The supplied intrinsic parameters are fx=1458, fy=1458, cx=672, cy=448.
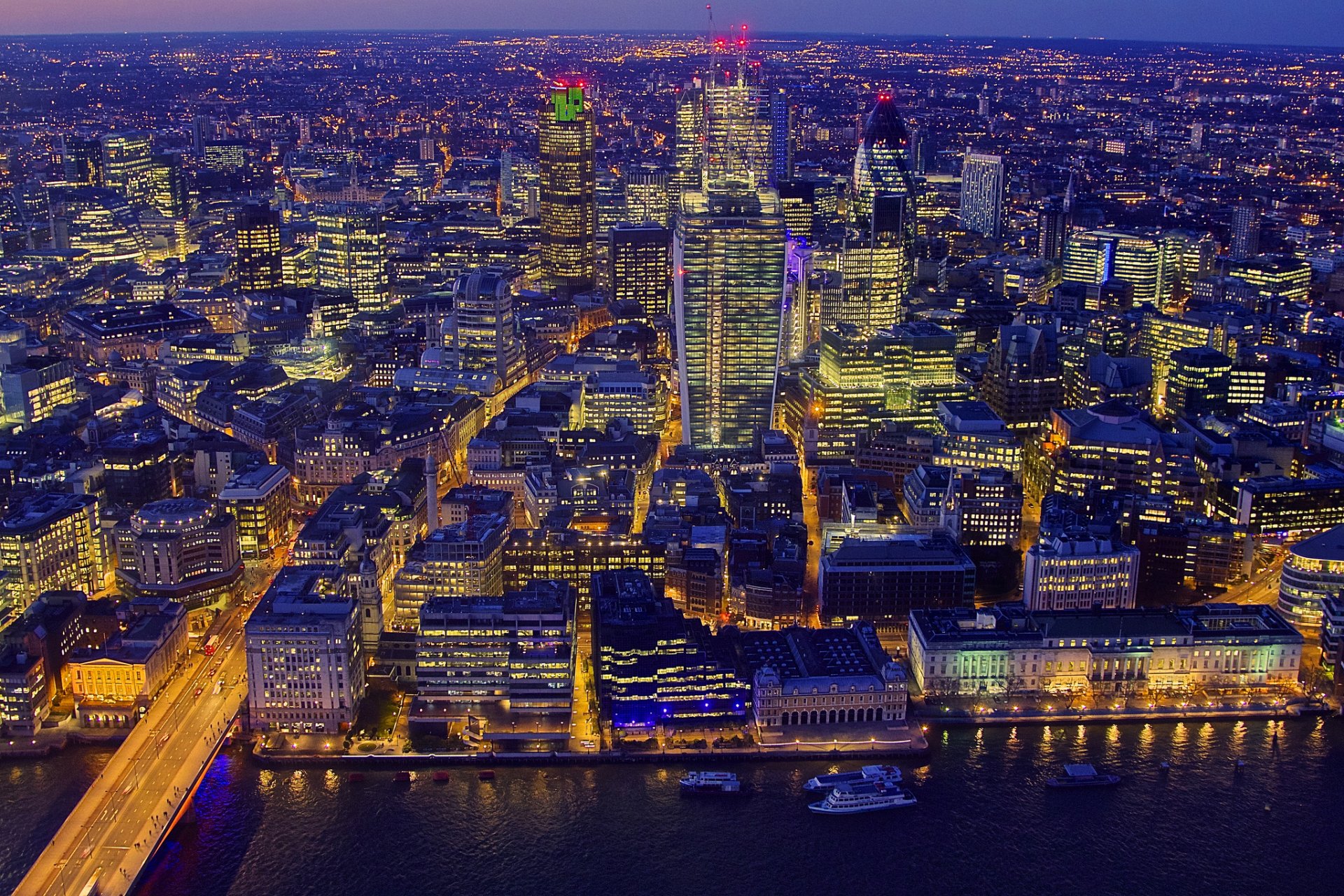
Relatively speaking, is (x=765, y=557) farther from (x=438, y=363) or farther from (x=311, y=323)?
(x=311, y=323)

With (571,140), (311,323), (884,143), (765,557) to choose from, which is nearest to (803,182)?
(884,143)

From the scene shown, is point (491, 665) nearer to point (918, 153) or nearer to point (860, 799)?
point (860, 799)

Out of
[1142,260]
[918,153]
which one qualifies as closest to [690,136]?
[1142,260]

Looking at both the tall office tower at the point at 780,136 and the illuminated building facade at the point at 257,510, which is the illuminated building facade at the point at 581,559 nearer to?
the illuminated building facade at the point at 257,510

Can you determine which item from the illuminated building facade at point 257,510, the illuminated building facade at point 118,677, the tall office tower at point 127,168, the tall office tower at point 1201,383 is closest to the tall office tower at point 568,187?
the tall office tower at point 127,168

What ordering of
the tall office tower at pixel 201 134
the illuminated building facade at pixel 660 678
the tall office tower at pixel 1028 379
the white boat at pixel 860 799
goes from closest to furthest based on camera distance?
the white boat at pixel 860 799 → the illuminated building facade at pixel 660 678 → the tall office tower at pixel 1028 379 → the tall office tower at pixel 201 134
